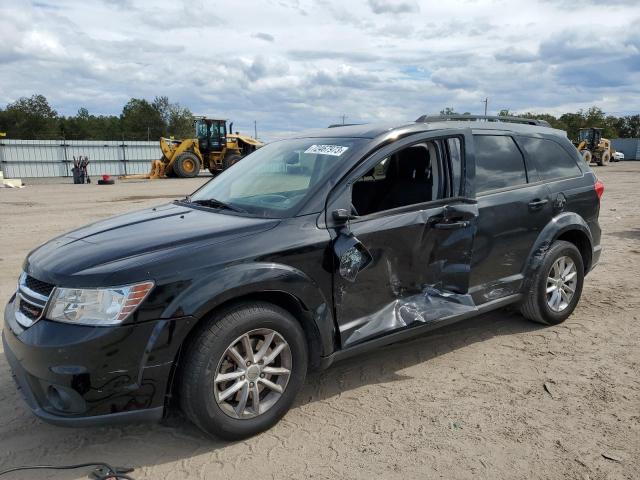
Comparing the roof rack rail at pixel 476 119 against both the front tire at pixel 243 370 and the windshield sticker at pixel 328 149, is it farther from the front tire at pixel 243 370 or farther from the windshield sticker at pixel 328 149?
the front tire at pixel 243 370

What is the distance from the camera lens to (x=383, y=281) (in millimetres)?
3549

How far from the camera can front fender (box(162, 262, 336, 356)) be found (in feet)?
9.04

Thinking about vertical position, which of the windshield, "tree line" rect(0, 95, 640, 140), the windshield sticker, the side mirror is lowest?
the side mirror

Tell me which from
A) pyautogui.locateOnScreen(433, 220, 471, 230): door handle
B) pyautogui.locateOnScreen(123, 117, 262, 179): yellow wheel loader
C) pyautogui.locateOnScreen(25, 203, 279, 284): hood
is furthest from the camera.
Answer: pyautogui.locateOnScreen(123, 117, 262, 179): yellow wheel loader

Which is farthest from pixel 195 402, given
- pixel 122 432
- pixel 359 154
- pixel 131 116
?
pixel 131 116

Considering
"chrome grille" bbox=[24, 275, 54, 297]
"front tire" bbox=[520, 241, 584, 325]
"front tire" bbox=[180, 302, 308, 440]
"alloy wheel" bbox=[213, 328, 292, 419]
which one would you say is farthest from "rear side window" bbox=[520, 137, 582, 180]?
"chrome grille" bbox=[24, 275, 54, 297]

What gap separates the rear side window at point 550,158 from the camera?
4.67 metres

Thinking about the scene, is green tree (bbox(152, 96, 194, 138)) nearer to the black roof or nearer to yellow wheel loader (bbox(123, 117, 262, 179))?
yellow wheel loader (bbox(123, 117, 262, 179))

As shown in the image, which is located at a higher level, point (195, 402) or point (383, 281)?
point (383, 281)

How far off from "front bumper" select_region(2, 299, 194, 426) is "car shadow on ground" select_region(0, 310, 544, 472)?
1.15ft

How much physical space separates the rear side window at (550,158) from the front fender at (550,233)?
0.38 m

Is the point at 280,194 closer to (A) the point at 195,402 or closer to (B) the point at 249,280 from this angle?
(B) the point at 249,280

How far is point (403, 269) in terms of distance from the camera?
3.66 metres

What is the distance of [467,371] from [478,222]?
43.8 inches
